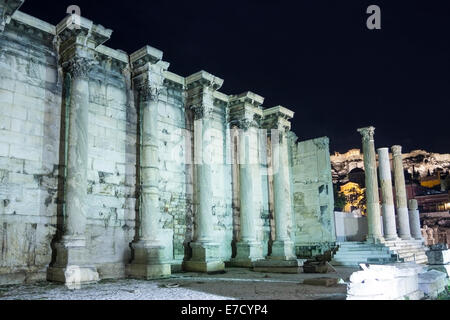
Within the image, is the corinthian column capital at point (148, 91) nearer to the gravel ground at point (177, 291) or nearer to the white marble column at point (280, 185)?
the gravel ground at point (177, 291)

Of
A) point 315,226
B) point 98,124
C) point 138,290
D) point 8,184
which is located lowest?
point 138,290

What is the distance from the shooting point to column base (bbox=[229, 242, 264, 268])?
14.9m

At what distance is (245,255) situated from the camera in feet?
49.5

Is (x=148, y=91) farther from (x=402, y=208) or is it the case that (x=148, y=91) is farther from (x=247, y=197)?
(x=402, y=208)

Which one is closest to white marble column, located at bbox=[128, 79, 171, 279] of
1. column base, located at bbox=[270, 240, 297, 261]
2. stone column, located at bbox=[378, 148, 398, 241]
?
column base, located at bbox=[270, 240, 297, 261]

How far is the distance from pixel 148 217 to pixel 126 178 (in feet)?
4.71

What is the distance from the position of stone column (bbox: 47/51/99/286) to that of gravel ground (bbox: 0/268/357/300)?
16.0 inches

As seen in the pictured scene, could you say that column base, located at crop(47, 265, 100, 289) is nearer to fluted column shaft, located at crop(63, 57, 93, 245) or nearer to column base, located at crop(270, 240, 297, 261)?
fluted column shaft, located at crop(63, 57, 93, 245)

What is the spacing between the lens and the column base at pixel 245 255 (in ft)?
48.9

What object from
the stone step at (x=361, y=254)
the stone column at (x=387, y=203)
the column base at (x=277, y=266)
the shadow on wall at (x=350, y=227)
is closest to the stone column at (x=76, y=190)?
the column base at (x=277, y=266)

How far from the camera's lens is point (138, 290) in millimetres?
8555

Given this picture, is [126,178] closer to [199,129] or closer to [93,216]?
[93,216]

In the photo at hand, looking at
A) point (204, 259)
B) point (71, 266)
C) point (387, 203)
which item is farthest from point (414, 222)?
point (71, 266)
